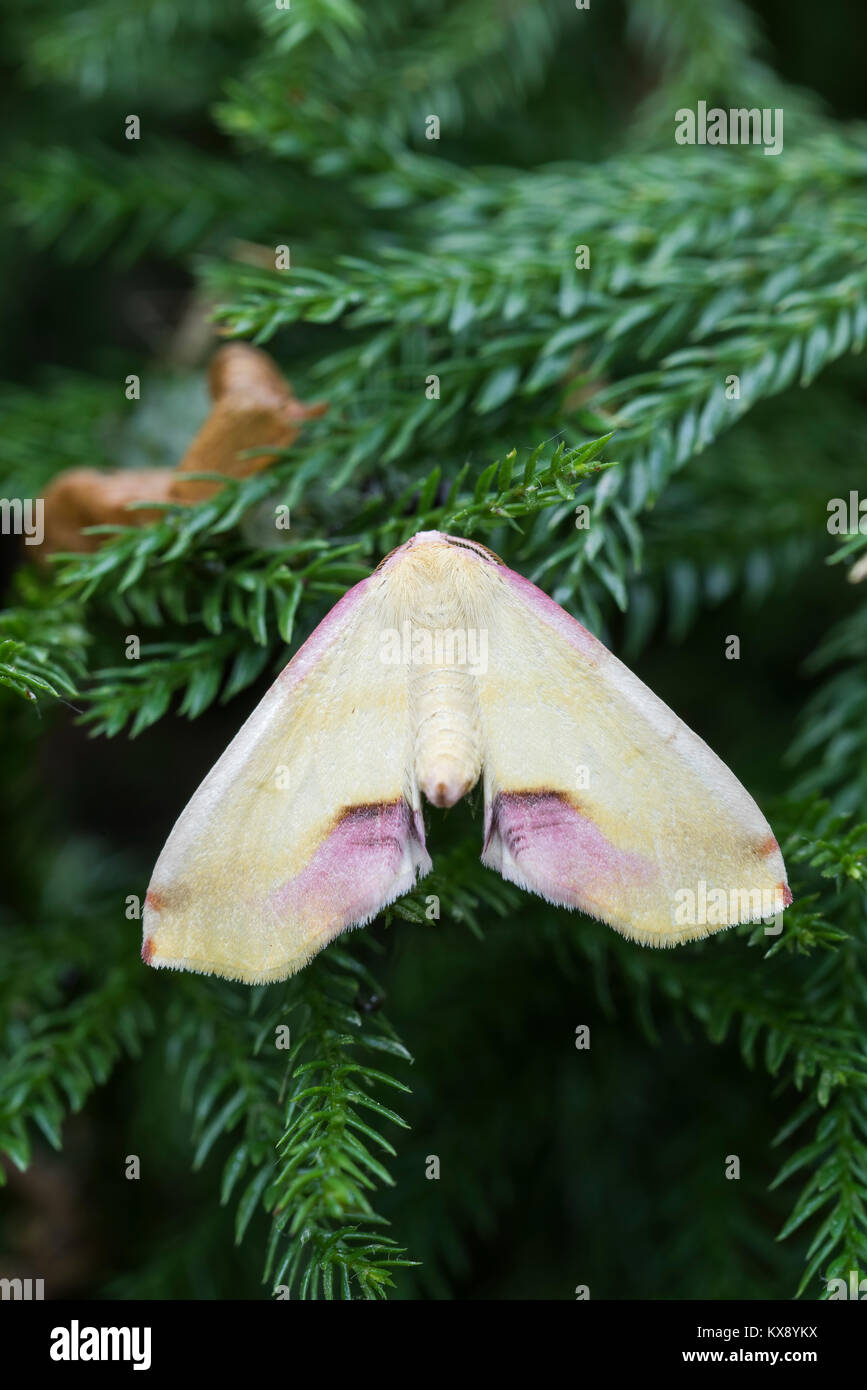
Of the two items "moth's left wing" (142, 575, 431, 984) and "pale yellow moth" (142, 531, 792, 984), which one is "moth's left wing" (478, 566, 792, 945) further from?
"moth's left wing" (142, 575, 431, 984)

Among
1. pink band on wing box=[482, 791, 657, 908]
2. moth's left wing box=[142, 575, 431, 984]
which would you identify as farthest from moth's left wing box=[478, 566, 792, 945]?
moth's left wing box=[142, 575, 431, 984]

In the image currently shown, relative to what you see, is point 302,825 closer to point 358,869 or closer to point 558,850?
point 358,869

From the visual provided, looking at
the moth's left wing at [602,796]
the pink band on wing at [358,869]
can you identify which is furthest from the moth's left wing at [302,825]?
the moth's left wing at [602,796]

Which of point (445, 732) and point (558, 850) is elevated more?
point (445, 732)

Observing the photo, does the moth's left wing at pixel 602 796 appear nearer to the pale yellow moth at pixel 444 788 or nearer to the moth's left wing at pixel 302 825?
the pale yellow moth at pixel 444 788

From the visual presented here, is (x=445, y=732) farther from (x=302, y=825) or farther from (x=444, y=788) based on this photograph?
(x=302, y=825)

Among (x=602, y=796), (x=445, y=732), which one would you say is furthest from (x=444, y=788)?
(x=602, y=796)
